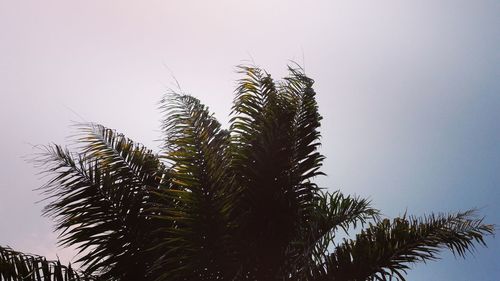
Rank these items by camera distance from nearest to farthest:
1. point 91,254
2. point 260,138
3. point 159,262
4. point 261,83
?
point 159,262
point 91,254
point 260,138
point 261,83

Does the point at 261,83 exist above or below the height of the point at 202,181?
above

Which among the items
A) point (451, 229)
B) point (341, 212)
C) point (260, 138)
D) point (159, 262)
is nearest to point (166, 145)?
point (260, 138)

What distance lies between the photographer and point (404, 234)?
6.78m

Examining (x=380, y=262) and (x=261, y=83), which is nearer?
(x=380, y=262)

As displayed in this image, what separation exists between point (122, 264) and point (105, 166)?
131 cm

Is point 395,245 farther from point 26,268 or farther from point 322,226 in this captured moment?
point 26,268

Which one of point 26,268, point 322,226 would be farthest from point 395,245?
point 26,268

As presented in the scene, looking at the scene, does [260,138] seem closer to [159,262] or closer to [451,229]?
[159,262]

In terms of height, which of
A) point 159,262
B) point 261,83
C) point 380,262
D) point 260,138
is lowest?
point 159,262

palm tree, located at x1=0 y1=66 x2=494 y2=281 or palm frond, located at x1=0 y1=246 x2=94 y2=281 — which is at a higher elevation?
palm tree, located at x1=0 y1=66 x2=494 y2=281

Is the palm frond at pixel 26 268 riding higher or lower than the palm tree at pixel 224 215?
lower

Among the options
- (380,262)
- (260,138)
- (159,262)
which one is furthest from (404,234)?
(159,262)

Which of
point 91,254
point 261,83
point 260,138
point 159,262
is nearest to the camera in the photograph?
point 159,262

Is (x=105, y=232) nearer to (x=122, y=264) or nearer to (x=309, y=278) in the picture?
(x=122, y=264)
